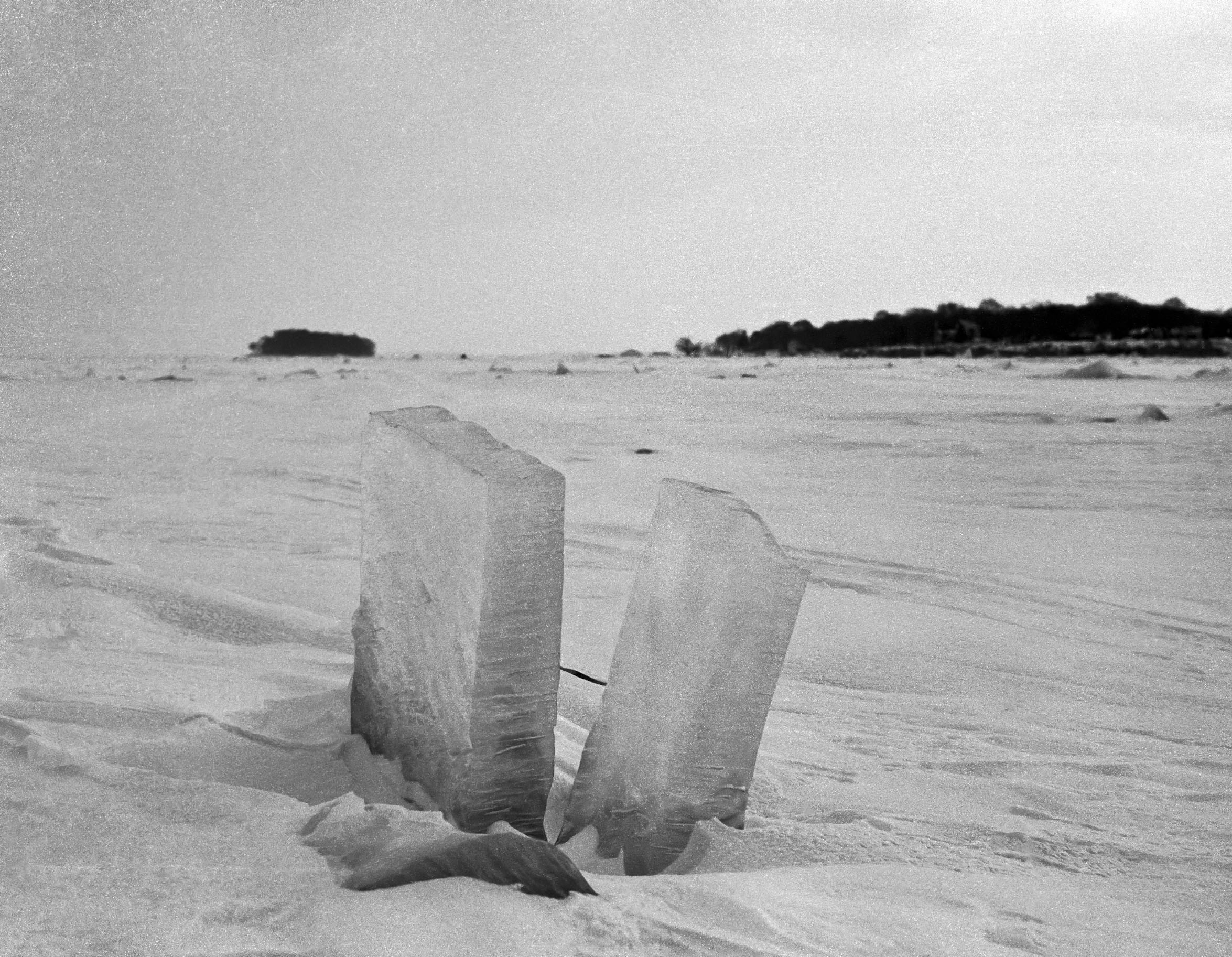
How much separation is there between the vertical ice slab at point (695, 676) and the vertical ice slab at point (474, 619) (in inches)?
6.4

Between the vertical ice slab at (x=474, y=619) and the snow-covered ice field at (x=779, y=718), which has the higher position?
the vertical ice slab at (x=474, y=619)

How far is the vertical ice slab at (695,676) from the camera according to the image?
1.88 m

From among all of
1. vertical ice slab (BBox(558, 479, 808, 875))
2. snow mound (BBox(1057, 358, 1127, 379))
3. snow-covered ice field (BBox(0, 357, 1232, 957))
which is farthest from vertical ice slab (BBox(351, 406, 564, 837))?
snow mound (BBox(1057, 358, 1127, 379))

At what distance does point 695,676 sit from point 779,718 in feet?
3.07

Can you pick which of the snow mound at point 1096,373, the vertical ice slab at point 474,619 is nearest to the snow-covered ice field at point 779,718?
the vertical ice slab at point 474,619

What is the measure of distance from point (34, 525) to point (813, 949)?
4426 millimetres

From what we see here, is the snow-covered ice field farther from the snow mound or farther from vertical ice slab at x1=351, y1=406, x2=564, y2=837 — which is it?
the snow mound

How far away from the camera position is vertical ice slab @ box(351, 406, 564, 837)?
1.82 m

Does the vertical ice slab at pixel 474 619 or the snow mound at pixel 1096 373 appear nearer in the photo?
the vertical ice slab at pixel 474 619

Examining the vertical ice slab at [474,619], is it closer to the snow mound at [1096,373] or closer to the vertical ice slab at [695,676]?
the vertical ice slab at [695,676]

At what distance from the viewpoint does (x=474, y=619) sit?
181 centimetres

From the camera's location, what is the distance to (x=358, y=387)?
16.0 metres

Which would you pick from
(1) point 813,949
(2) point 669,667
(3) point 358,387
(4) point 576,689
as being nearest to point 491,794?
(2) point 669,667

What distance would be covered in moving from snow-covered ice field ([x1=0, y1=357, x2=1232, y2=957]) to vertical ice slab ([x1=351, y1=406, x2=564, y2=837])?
10.7 inches
